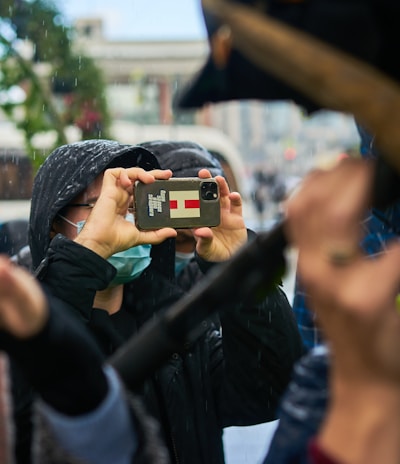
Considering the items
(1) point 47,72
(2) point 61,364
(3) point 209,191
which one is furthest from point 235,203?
(1) point 47,72

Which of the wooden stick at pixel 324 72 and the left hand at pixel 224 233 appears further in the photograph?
the left hand at pixel 224 233

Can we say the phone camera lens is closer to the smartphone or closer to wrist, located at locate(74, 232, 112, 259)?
the smartphone

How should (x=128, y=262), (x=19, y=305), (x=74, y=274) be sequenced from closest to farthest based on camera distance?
(x=19, y=305) < (x=74, y=274) < (x=128, y=262)

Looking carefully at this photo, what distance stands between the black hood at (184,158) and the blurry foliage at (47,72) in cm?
163

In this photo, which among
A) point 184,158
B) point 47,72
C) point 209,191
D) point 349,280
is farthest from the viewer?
point 47,72

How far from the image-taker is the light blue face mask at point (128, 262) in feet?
7.16

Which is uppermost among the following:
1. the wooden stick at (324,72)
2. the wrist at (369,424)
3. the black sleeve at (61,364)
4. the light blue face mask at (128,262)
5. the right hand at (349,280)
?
the wooden stick at (324,72)

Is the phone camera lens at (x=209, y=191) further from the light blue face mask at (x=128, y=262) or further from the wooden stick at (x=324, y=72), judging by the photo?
the wooden stick at (x=324, y=72)

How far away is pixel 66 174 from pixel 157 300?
16.8 inches

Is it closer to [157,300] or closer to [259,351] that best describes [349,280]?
[259,351]

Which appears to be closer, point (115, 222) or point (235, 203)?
point (115, 222)

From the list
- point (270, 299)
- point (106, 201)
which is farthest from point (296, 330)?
point (106, 201)

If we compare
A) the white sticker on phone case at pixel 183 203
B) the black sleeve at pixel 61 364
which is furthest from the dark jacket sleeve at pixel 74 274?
the black sleeve at pixel 61 364

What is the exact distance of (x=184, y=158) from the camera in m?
3.11
